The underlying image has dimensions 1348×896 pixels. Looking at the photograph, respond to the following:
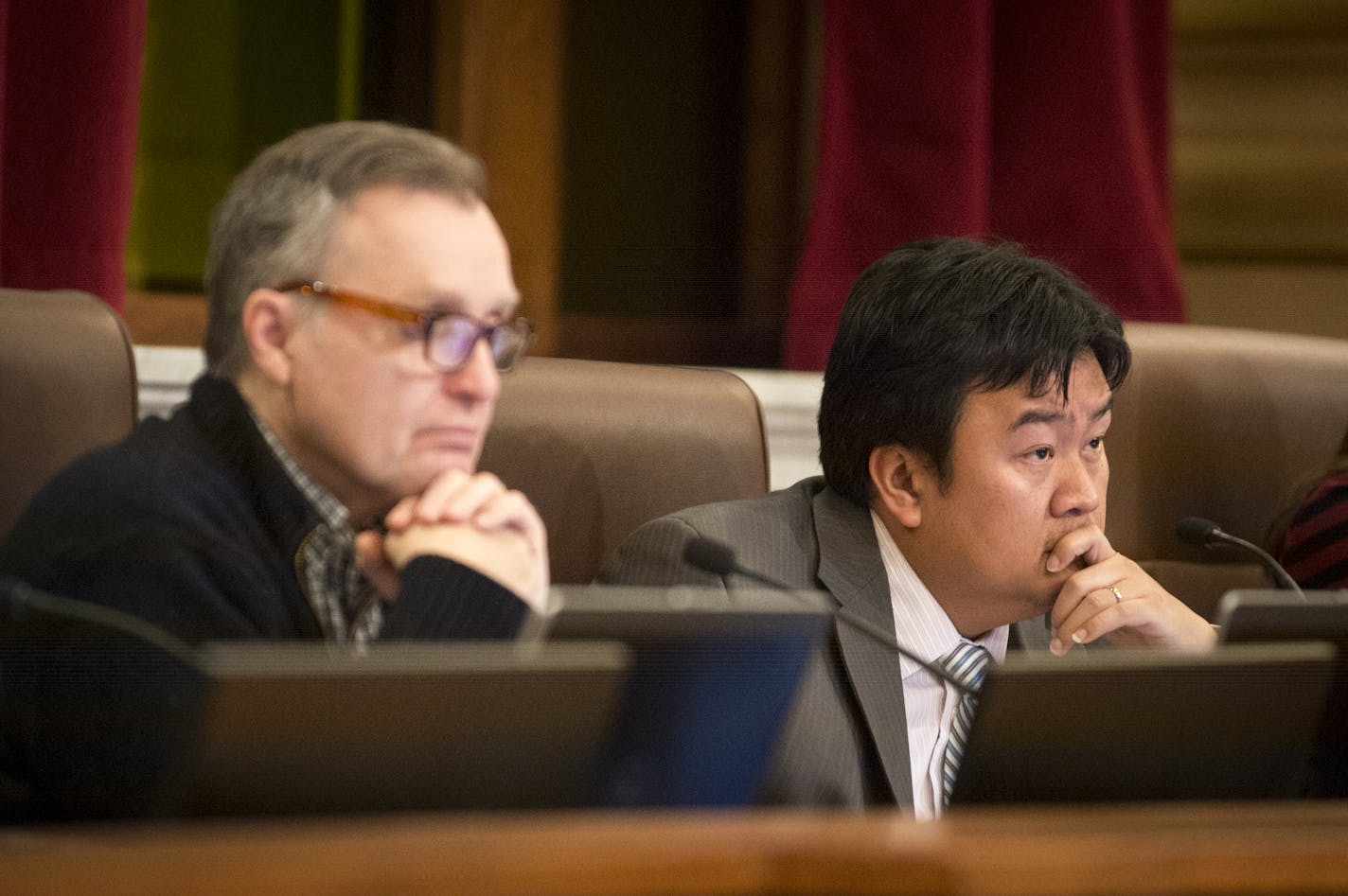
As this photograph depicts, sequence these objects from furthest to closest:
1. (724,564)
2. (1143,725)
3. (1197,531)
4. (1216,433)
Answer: (1216,433), (1197,531), (724,564), (1143,725)

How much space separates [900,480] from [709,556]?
351mm

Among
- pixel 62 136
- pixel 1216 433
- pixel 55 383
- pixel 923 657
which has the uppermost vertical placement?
pixel 62 136

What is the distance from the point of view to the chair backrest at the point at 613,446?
141 centimetres

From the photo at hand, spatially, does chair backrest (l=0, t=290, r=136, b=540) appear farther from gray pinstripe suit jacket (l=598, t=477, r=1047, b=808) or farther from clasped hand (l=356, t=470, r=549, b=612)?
gray pinstripe suit jacket (l=598, t=477, r=1047, b=808)

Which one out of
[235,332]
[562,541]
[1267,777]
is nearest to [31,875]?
[235,332]

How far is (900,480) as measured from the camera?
139 centimetres

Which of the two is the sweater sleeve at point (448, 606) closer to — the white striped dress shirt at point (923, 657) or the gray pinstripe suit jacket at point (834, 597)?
the gray pinstripe suit jacket at point (834, 597)

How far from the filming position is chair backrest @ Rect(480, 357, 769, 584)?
55.7 inches

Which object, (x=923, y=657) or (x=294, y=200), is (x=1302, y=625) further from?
(x=294, y=200)

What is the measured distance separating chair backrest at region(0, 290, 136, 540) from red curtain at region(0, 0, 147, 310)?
305 millimetres

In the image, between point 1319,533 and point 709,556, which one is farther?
point 1319,533

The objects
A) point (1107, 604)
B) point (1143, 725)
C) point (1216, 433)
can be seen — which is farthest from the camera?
point (1216, 433)

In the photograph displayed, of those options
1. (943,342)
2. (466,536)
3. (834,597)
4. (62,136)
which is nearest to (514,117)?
(62,136)

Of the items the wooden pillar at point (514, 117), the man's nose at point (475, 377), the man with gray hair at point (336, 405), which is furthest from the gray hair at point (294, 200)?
the wooden pillar at point (514, 117)
